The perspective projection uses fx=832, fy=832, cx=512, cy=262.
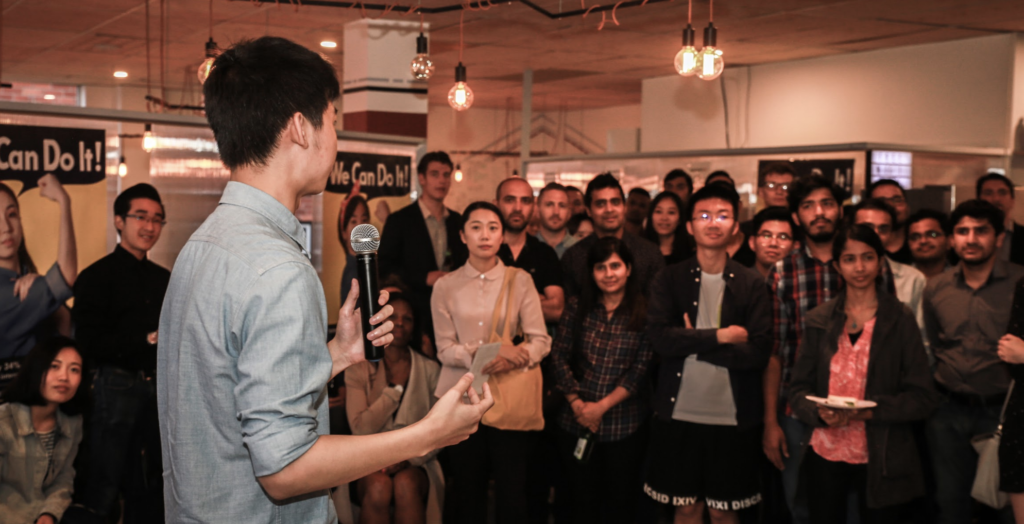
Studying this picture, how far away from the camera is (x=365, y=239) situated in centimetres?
152

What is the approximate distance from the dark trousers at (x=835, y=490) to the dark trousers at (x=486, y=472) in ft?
3.88

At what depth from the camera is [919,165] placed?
614 cm

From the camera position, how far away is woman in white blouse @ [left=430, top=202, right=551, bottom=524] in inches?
140

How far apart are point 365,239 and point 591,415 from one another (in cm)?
224

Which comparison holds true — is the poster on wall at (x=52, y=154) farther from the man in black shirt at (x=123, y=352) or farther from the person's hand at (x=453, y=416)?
the person's hand at (x=453, y=416)

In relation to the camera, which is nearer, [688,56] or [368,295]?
[368,295]

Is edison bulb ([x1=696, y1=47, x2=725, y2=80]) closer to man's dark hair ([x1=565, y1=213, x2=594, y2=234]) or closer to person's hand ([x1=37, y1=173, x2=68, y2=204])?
man's dark hair ([x1=565, y1=213, x2=594, y2=234])

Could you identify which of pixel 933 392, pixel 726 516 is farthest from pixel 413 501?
pixel 933 392

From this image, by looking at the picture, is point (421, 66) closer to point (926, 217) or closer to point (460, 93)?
point (460, 93)

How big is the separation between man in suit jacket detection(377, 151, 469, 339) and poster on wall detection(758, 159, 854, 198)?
8.11 feet

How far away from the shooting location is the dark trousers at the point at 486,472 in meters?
3.55

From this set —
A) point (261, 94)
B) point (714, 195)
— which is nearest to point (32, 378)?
point (261, 94)

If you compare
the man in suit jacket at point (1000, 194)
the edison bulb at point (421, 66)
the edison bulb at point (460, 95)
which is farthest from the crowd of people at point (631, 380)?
the man in suit jacket at point (1000, 194)

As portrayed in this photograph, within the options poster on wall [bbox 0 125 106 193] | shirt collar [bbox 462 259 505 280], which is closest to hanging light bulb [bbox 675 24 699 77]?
shirt collar [bbox 462 259 505 280]
